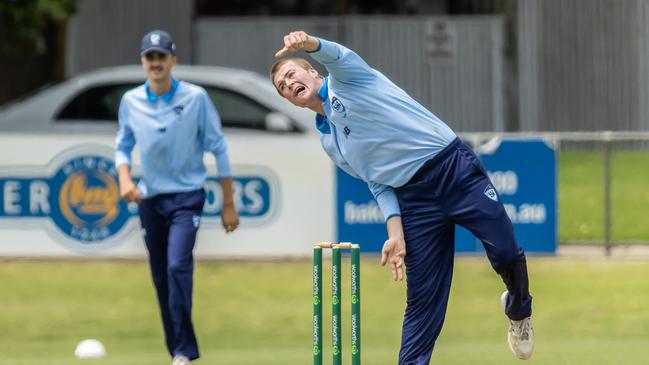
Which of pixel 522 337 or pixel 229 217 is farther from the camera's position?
pixel 229 217

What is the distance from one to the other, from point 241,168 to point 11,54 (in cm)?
1076

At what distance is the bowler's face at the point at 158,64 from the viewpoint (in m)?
10.2

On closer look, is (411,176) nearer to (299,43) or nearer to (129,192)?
(299,43)

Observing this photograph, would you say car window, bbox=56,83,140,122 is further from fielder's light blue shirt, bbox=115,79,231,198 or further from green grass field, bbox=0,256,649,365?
fielder's light blue shirt, bbox=115,79,231,198

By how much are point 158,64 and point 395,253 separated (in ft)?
8.85

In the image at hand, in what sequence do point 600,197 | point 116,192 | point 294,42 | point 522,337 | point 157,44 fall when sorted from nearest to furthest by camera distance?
1. point 294,42
2. point 522,337
3. point 157,44
4. point 116,192
5. point 600,197

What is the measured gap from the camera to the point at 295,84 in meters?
8.00

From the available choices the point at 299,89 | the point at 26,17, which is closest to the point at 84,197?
the point at 26,17

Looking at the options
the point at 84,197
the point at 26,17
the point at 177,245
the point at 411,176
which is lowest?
the point at 177,245

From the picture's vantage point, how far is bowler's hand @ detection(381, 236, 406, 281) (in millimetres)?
8023

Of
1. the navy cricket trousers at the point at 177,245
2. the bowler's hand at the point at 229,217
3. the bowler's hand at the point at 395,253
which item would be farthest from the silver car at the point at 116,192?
the bowler's hand at the point at 395,253

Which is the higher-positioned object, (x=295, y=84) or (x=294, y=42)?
(x=294, y=42)

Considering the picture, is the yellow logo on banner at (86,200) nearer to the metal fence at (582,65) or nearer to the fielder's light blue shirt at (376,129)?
the fielder's light blue shirt at (376,129)

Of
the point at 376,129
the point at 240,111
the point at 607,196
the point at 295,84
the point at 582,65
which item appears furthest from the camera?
the point at 582,65
